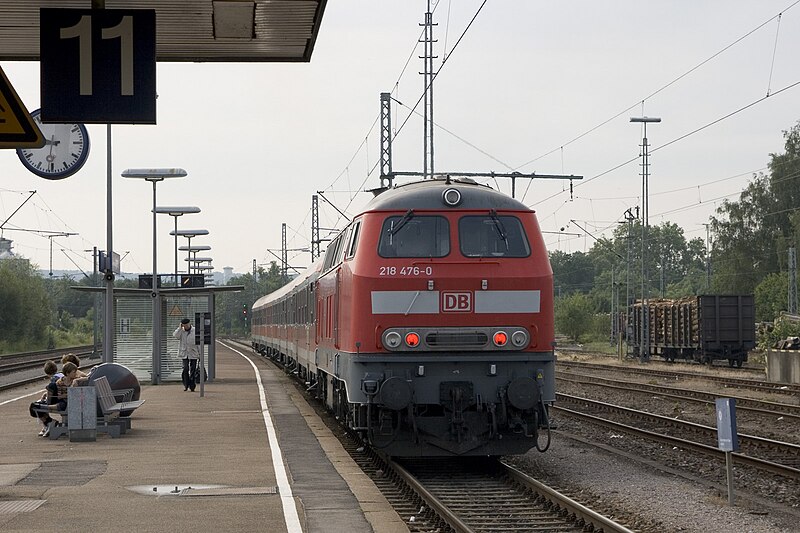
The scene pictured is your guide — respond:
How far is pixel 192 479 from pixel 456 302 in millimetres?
3556

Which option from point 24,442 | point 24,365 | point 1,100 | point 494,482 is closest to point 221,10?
point 1,100

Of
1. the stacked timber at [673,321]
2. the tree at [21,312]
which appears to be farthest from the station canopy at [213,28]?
the tree at [21,312]

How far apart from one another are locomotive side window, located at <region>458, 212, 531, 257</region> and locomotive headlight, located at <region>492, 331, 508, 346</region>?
96 centimetres

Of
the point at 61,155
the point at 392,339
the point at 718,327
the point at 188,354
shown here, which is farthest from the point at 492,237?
the point at 718,327

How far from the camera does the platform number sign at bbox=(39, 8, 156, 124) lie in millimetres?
7770

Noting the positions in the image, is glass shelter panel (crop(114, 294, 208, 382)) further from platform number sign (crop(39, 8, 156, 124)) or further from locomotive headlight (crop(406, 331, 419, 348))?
platform number sign (crop(39, 8, 156, 124))

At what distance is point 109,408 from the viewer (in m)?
17.0

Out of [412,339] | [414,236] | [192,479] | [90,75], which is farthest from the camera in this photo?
[414,236]

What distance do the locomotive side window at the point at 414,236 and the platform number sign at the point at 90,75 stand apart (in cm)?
608

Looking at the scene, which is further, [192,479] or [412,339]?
[412,339]

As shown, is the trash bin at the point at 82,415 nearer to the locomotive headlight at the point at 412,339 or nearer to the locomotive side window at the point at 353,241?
the locomotive side window at the point at 353,241

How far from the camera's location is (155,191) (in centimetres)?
3238

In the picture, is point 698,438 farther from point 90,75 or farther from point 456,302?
point 90,75

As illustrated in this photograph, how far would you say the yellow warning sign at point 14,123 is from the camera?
7.18 meters
